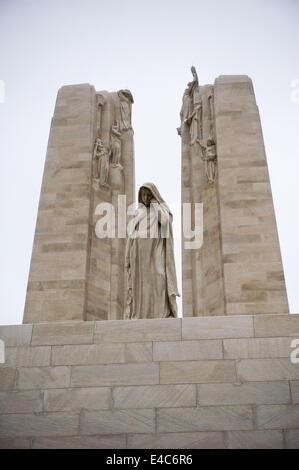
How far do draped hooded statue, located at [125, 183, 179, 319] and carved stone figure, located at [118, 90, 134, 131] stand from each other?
6709 mm

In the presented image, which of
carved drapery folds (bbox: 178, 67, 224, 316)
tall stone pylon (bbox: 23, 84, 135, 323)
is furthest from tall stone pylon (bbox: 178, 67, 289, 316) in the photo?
tall stone pylon (bbox: 23, 84, 135, 323)

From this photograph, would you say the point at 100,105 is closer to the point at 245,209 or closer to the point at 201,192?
the point at 201,192

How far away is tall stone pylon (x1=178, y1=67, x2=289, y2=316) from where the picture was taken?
14.2m

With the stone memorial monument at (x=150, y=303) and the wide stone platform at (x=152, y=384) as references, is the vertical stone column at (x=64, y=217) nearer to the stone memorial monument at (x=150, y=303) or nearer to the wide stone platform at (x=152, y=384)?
the stone memorial monument at (x=150, y=303)

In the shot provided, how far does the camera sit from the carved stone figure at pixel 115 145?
17.4m

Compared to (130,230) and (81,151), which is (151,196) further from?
(81,151)

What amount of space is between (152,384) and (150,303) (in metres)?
2.31

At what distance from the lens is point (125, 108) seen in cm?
1848

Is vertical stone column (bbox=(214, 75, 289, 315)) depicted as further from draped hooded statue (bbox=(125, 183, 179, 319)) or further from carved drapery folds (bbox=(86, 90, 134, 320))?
draped hooded statue (bbox=(125, 183, 179, 319))

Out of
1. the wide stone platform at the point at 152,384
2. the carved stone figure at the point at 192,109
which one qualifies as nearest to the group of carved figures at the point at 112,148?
the carved stone figure at the point at 192,109

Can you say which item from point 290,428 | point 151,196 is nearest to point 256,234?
point 151,196

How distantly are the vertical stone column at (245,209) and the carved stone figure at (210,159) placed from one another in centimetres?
26

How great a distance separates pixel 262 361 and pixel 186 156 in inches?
397

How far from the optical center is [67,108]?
17.8 m
